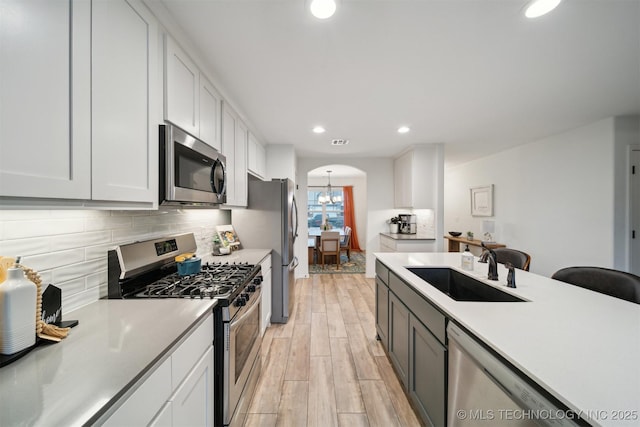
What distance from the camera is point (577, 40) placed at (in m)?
1.54

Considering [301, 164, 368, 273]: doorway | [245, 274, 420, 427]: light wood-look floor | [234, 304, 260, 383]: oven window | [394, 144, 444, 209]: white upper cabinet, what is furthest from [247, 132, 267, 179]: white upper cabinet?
[301, 164, 368, 273]: doorway

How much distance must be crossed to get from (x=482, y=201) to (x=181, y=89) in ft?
18.4

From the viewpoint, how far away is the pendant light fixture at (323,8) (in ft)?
3.99

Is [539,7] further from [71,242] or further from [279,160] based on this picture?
[279,160]

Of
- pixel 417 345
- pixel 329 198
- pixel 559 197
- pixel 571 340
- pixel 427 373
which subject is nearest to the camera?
pixel 571 340

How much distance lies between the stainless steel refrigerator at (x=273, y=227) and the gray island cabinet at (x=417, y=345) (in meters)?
1.24

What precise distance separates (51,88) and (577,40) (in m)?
2.73

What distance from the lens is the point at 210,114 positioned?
6.01 feet

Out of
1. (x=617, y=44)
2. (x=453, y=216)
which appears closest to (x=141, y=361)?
(x=617, y=44)

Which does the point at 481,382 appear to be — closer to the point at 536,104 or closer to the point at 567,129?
the point at 536,104

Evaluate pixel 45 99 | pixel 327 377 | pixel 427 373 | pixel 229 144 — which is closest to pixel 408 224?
pixel 327 377

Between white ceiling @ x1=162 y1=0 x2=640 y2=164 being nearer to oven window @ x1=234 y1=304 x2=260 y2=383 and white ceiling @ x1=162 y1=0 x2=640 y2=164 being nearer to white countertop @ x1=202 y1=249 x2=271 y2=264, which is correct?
white countertop @ x1=202 y1=249 x2=271 y2=264

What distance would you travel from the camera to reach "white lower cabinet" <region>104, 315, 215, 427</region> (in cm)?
69

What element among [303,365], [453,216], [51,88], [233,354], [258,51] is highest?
[258,51]
